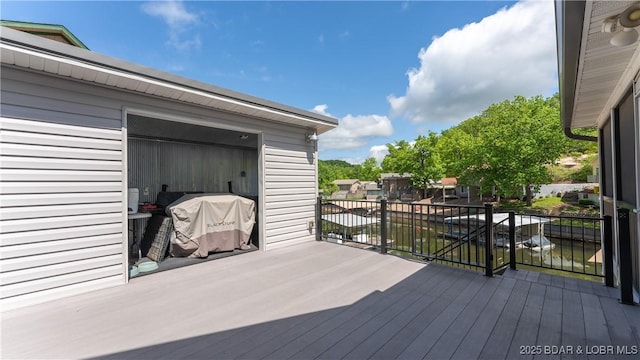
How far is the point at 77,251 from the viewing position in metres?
2.69

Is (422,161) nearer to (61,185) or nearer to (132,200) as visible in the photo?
(132,200)

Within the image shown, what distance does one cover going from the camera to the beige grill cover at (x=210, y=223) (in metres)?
3.82

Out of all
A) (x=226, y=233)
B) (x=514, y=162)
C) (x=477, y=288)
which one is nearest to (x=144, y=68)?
(x=226, y=233)

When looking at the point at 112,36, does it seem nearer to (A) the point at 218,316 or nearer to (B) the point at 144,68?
(B) the point at 144,68

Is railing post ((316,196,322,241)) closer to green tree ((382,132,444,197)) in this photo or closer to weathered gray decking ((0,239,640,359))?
weathered gray decking ((0,239,640,359))

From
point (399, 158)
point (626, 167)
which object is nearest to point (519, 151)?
point (399, 158)

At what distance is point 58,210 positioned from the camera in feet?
8.49

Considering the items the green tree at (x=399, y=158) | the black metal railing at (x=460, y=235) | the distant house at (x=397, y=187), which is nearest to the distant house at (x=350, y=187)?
the distant house at (x=397, y=187)

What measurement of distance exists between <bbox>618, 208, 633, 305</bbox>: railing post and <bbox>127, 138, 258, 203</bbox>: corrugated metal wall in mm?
5984

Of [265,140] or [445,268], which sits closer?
[445,268]

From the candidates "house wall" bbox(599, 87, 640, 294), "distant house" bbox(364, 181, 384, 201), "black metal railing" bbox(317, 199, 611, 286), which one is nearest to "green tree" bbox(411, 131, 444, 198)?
"black metal railing" bbox(317, 199, 611, 286)

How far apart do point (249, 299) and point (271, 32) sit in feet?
24.8

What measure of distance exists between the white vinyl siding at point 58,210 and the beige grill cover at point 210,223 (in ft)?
2.95

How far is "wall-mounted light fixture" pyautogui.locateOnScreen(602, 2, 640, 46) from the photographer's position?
158cm
